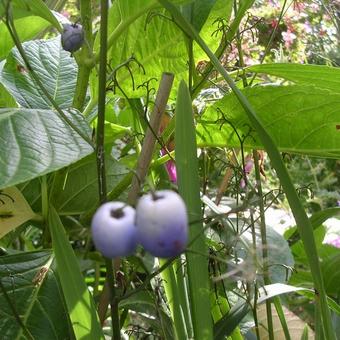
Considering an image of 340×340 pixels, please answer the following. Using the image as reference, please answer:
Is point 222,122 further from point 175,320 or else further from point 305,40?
point 305,40

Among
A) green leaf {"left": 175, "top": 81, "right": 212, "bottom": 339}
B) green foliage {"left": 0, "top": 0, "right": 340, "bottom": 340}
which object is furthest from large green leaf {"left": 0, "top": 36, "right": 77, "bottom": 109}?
green leaf {"left": 175, "top": 81, "right": 212, "bottom": 339}

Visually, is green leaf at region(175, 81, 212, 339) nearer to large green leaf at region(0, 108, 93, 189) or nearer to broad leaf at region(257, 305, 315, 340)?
large green leaf at region(0, 108, 93, 189)

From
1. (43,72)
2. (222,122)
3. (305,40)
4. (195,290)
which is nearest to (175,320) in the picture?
(195,290)

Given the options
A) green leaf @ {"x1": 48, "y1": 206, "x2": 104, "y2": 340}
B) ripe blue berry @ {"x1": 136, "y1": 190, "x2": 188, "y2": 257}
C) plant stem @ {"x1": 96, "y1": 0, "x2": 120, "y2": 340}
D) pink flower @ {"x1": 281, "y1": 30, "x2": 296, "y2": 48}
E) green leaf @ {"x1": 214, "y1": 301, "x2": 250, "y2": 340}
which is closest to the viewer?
ripe blue berry @ {"x1": 136, "y1": 190, "x2": 188, "y2": 257}

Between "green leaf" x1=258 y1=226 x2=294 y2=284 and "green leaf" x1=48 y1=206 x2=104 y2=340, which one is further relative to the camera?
"green leaf" x1=258 y1=226 x2=294 y2=284

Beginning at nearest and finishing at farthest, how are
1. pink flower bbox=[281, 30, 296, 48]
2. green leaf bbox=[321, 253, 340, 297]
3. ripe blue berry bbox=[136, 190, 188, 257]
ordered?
ripe blue berry bbox=[136, 190, 188, 257] < green leaf bbox=[321, 253, 340, 297] < pink flower bbox=[281, 30, 296, 48]

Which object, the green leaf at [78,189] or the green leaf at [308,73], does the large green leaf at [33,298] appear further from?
the green leaf at [308,73]

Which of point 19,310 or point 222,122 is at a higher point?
point 222,122

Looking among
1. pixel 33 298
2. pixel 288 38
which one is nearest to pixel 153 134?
pixel 33 298
